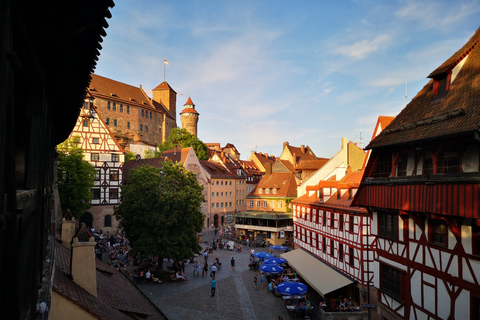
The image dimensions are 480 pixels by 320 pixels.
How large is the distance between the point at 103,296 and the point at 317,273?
16681mm

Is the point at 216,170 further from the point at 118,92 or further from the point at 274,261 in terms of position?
the point at 274,261

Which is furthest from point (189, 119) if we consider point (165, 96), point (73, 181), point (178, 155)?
point (73, 181)

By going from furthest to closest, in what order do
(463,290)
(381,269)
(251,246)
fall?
(251,246) < (381,269) < (463,290)

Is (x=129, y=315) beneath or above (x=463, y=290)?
beneath

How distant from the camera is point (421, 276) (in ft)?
42.6

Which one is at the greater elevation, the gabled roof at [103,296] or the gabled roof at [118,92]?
the gabled roof at [118,92]

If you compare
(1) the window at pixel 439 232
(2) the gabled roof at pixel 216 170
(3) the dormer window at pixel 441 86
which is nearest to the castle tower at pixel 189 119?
(2) the gabled roof at pixel 216 170

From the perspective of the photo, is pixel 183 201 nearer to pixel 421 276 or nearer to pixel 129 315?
pixel 129 315

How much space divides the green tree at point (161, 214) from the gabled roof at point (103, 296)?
26.6ft

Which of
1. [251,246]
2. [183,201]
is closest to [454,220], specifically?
[183,201]

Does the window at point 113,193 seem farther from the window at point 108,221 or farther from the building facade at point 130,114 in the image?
the building facade at point 130,114

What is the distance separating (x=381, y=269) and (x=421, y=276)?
3136mm

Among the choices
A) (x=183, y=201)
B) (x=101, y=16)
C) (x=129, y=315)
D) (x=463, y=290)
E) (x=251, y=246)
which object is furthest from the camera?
(x=251, y=246)

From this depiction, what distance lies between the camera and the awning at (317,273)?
21923 mm
